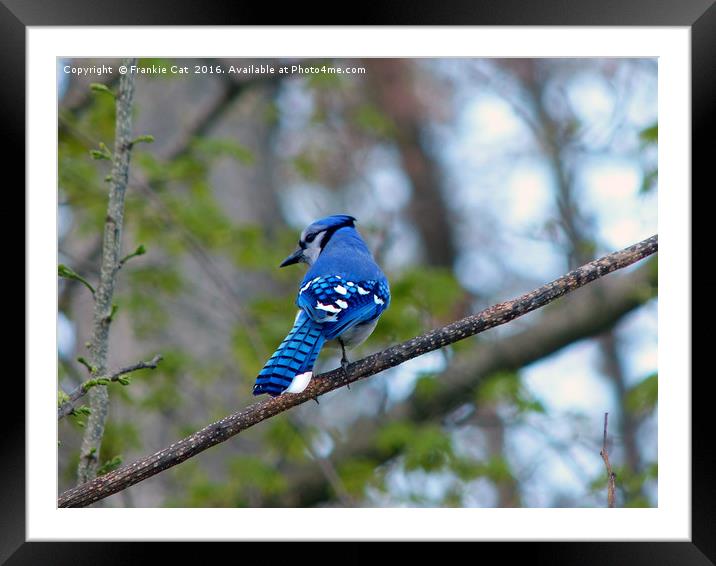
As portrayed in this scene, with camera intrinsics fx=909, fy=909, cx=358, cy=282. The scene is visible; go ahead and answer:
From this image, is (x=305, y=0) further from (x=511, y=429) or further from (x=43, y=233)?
(x=511, y=429)

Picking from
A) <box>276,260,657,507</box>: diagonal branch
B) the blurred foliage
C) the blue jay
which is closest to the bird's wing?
the blue jay

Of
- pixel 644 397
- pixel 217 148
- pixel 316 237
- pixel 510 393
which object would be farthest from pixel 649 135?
pixel 217 148

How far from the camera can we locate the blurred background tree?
5.47 m

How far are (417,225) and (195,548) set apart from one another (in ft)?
19.4

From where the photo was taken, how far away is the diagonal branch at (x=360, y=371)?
268 centimetres

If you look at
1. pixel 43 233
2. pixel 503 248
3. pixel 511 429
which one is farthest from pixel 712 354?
pixel 503 248

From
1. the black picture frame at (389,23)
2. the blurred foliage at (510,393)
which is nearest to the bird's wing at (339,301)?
the black picture frame at (389,23)

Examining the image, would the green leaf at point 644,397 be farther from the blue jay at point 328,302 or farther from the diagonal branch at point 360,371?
the blue jay at point 328,302

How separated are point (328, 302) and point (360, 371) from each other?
49cm

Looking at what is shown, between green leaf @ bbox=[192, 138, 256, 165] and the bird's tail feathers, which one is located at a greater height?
green leaf @ bbox=[192, 138, 256, 165]

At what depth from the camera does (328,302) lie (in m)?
3.46

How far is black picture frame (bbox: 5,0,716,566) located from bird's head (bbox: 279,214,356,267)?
54.9 inches

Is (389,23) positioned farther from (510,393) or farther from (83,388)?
(510,393)

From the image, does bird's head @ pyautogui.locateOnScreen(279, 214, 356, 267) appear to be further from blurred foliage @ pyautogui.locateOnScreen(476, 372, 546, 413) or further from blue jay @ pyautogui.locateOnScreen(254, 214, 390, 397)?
blurred foliage @ pyautogui.locateOnScreen(476, 372, 546, 413)
